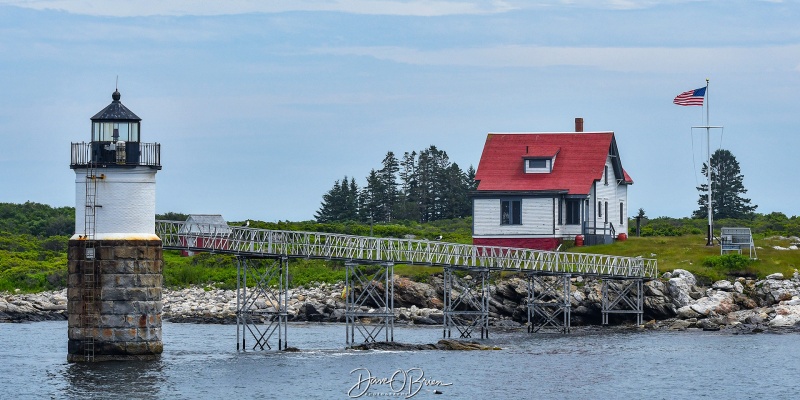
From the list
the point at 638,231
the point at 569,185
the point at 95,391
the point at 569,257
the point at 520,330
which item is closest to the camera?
the point at 95,391

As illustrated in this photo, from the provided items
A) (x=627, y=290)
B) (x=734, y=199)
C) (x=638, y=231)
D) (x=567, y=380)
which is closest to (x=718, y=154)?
(x=734, y=199)

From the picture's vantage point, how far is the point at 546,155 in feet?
261

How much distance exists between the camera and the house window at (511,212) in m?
77.6

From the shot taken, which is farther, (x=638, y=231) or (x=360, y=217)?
(x=360, y=217)

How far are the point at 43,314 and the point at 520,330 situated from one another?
28208 millimetres

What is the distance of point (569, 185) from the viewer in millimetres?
78000

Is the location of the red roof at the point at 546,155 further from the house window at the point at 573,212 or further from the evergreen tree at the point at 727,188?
the evergreen tree at the point at 727,188

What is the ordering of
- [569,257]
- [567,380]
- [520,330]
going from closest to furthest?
1. [567,380]
2. [520,330]
3. [569,257]

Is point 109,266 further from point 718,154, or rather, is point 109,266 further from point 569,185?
point 718,154

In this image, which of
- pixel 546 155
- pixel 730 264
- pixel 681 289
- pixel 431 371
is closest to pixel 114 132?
pixel 431 371

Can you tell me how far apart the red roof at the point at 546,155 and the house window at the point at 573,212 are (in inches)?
40.0

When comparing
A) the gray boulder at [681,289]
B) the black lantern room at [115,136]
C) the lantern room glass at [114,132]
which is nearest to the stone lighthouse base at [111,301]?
the black lantern room at [115,136]

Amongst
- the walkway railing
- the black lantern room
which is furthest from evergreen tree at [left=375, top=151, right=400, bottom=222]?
the black lantern room

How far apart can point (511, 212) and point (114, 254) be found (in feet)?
114
